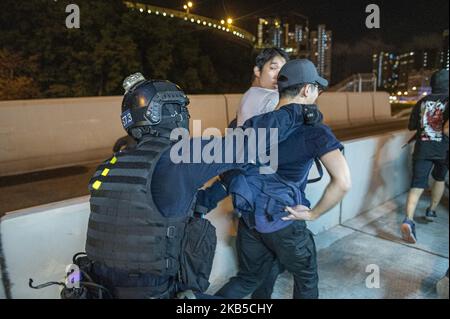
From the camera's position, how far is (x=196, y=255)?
1.90m

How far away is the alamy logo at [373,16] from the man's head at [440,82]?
0.90 metres

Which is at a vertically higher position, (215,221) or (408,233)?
(215,221)

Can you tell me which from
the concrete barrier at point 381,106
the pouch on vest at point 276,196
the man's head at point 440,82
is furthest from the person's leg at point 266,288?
the concrete barrier at point 381,106

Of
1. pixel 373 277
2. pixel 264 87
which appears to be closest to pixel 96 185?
pixel 264 87

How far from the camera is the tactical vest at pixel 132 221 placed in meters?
1.70

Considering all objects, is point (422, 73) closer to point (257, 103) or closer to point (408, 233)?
point (408, 233)

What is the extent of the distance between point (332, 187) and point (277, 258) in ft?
2.30

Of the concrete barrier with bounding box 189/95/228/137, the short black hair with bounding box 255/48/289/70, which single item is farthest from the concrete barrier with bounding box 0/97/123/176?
the short black hair with bounding box 255/48/289/70

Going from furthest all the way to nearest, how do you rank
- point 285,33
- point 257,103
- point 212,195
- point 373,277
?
point 285,33, point 373,277, point 257,103, point 212,195

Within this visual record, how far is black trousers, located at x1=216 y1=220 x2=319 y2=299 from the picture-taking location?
246 centimetres

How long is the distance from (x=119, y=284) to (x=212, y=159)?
71 cm

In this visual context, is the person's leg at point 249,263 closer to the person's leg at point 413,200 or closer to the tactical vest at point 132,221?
the tactical vest at point 132,221

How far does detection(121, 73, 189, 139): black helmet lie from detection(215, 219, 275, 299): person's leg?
1.06 meters
